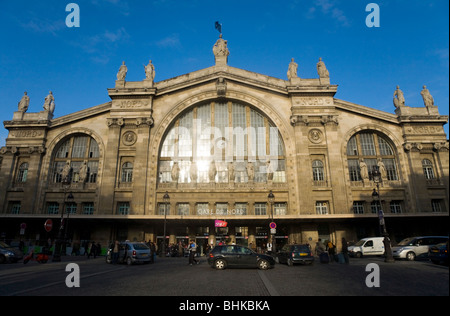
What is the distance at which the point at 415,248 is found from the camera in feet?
66.6

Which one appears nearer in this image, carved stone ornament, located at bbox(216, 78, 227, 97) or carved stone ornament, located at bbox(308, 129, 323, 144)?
carved stone ornament, located at bbox(308, 129, 323, 144)

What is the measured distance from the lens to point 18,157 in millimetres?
33719

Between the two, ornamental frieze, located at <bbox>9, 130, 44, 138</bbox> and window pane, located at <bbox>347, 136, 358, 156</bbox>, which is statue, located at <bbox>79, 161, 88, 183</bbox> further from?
window pane, located at <bbox>347, 136, 358, 156</bbox>

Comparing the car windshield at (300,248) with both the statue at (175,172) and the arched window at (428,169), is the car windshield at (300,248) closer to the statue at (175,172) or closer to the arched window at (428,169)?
the statue at (175,172)

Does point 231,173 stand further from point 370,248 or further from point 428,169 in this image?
point 428,169

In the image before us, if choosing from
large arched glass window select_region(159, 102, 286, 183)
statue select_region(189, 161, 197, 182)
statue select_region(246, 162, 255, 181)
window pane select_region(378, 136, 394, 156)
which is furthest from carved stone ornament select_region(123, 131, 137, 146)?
window pane select_region(378, 136, 394, 156)

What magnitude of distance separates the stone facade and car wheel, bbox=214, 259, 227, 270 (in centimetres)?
1211

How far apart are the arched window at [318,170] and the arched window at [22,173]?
34030mm

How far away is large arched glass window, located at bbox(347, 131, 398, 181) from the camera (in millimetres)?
32438

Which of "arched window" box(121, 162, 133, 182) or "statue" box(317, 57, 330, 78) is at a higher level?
"statue" box(317, 57, 330, 78)

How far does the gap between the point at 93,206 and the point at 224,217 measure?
15420mm

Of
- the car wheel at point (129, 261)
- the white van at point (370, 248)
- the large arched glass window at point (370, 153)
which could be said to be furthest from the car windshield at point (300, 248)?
the large arched glass window at point (370, 153)

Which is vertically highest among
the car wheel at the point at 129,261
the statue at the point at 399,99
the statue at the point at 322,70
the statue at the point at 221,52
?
the statue at the point at 221,52

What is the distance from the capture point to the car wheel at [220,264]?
15.8 meters
